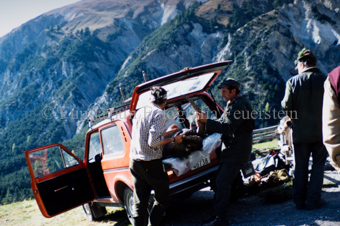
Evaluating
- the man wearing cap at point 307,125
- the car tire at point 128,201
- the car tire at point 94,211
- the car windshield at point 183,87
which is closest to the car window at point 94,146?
the car tire at point 94,211

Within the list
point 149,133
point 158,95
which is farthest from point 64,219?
point 158,95

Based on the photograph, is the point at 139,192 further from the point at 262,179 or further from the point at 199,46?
the point at 199,46

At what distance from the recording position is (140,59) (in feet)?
384

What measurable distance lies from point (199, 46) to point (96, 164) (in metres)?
115

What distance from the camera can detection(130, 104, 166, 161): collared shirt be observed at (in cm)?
347

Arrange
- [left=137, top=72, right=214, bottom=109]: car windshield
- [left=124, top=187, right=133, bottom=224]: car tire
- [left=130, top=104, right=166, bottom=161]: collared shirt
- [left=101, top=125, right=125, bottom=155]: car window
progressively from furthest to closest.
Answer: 1. [left=101, top=125, right=125, bottom=155]: car window
2. [left=124, top=187, right=133, bottom=224]: car tire
3. [left=137, top=72, right=214, bottom=109]: car windshield
4. [left=130, top=104, right=166, bottom=161]: collared shirt

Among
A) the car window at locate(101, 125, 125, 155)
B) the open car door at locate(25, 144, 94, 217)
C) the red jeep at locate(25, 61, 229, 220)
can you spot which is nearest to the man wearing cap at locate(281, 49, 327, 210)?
the red jeep at locate(25, 61, 229, 220)

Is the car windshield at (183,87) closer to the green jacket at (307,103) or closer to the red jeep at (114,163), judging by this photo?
the red jeep at (114,163)

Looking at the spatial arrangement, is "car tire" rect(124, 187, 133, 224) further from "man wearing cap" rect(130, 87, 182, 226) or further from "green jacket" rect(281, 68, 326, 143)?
"green jacket" rect(281, 68, 326, 143)

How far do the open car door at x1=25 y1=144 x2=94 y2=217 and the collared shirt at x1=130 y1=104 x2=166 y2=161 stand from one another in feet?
7.56

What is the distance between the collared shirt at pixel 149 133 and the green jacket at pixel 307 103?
5.84 ft

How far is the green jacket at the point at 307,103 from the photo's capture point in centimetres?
375

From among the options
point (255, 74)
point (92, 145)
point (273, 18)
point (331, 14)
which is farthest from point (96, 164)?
point (331, 14)

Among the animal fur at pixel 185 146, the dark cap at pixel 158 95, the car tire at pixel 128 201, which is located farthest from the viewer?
the car tire at pixel 128 201
